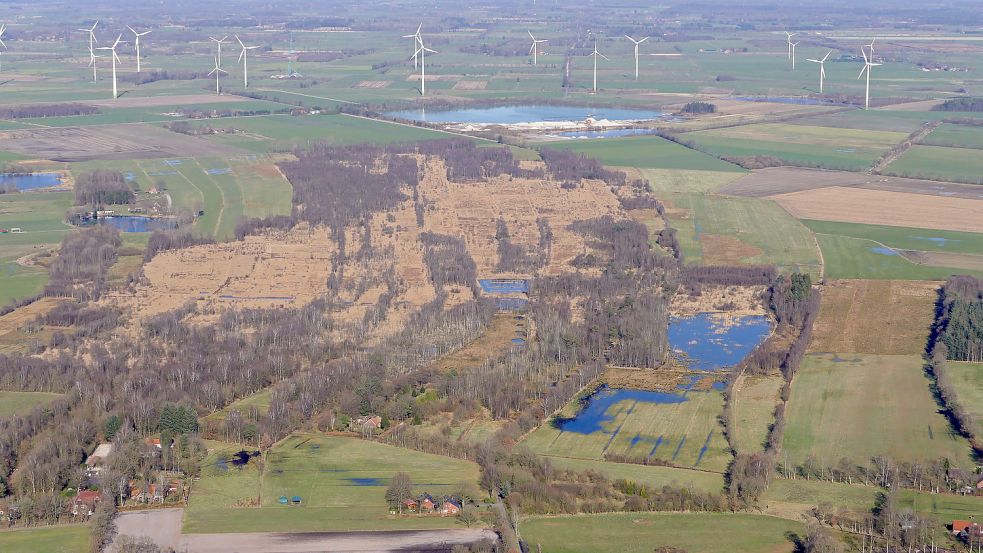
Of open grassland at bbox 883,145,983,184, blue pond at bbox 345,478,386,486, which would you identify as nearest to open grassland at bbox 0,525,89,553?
blue pond at bbox 345,478,386,486

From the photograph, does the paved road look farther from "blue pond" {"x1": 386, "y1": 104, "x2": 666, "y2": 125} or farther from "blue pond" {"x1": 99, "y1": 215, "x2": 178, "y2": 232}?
"blue pond" {"x1": 386, "y1": 104, "x2": 666, "y2": 125}

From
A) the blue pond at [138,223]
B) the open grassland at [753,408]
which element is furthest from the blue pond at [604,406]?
the blue pond at [138,223]

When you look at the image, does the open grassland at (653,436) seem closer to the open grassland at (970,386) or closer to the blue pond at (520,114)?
the open grassland at (970,386)

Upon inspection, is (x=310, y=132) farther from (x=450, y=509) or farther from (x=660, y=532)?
(x=660, y=532)

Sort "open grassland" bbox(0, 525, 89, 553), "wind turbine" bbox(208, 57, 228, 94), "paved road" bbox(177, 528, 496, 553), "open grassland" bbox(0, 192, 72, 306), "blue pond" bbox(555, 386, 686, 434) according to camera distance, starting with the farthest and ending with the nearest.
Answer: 1. "wind turbine" bbox(208, 57, 228, 94)
2. "open grassland" bbox(0, 192, 72, 306)
3. "blue pond" bbox(555, 386, 686, 434)
4. "open grassland" bbox(0, 525, 89, 553)
5. "paved road" bbox(177, 528, 496, 553)

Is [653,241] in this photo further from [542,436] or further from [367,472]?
[367,472]

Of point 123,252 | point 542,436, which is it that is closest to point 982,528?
point 542,436

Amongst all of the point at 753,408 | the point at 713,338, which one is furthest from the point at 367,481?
the point at 713,338
